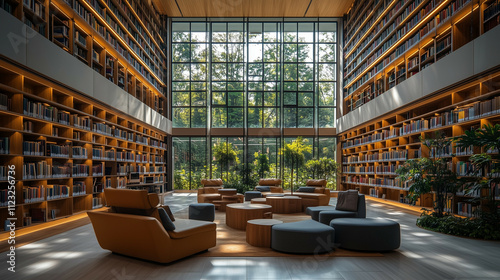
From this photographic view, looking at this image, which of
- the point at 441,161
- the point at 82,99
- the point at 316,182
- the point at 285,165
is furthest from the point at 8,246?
the point at 285,165

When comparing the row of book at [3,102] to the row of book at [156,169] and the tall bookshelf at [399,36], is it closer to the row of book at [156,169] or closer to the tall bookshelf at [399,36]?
the tall bookshelf at [399,36]

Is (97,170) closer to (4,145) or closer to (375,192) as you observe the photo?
(4,145)

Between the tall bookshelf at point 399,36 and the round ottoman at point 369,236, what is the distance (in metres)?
5.08

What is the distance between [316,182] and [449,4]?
628cm

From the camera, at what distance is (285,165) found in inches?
720

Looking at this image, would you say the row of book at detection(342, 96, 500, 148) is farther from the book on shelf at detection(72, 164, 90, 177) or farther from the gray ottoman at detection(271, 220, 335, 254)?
the book on shelf at detection(72, 164, 90, 177)

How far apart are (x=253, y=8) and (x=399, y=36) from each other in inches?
316

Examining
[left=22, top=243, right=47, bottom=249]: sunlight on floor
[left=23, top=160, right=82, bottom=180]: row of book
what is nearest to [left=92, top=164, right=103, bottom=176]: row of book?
[left=23, top=160, right=82, bottom=180]: row of book

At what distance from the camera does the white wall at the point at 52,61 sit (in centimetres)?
572

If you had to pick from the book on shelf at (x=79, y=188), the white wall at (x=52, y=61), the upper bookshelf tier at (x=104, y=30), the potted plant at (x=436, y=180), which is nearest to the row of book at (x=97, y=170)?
the book on shelf at (x=79, y=188)

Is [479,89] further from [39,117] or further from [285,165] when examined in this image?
[285,165]

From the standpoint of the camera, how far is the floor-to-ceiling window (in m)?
18.5

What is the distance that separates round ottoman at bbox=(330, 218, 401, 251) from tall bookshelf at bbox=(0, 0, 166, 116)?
655 cm

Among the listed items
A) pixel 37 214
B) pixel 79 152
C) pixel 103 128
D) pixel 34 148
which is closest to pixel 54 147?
pixel 34 148
